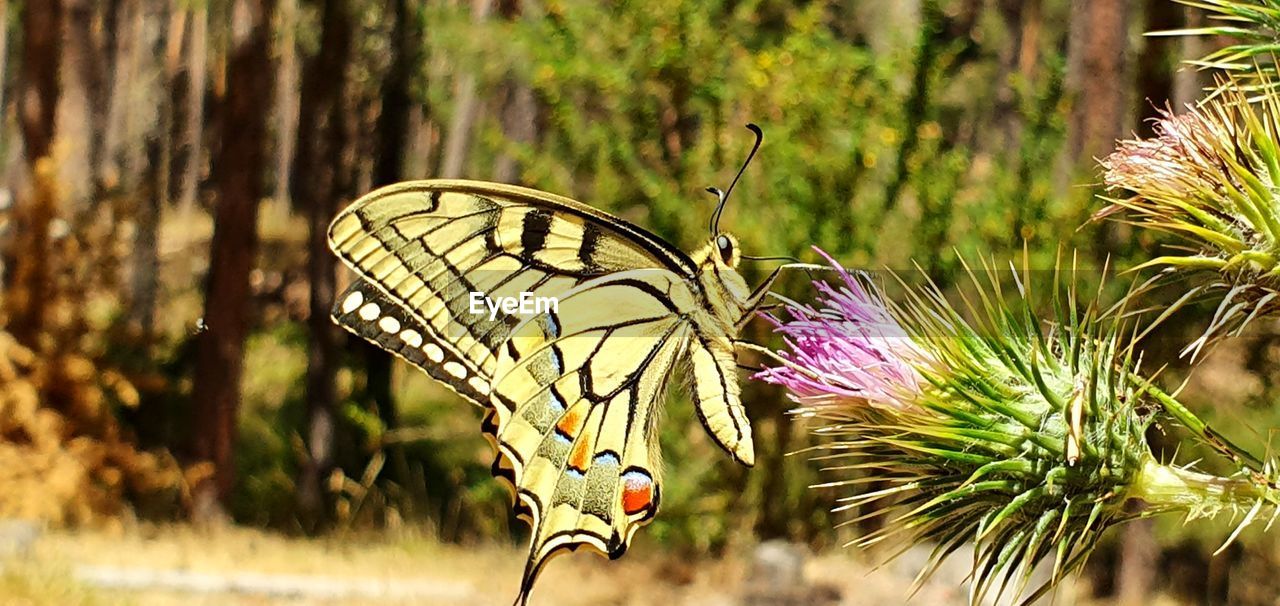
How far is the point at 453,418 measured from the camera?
1458 cm

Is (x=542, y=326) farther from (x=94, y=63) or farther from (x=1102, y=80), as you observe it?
(x=94, y=63)

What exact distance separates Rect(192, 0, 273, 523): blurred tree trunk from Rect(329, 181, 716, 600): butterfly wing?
313 inches

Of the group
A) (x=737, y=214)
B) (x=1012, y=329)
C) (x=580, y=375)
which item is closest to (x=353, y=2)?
(x=737, y=214)

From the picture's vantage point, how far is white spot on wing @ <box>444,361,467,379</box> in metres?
2.97

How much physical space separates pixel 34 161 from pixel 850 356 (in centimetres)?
1060

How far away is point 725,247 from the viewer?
2.85 metres

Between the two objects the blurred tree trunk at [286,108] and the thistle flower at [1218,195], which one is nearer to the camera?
the thistle flower at [1218,195]

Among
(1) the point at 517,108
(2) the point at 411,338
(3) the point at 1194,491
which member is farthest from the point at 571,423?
(1) the point at 517,108

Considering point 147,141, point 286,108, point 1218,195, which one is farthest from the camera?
point 147,141

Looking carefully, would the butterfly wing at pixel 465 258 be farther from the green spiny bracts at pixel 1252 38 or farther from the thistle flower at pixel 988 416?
the green spiny bracts at pixel 1252 38

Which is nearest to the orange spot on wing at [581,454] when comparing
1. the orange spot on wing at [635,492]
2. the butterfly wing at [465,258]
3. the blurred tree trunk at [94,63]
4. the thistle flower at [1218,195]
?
the orange spot on wing at [635,492]

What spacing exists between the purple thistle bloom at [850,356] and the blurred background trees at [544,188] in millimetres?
4661

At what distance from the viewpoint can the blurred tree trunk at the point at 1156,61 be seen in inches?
300

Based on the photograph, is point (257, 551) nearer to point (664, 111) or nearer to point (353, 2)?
point (664, 111)
